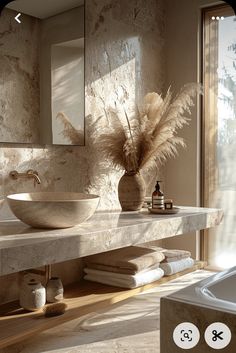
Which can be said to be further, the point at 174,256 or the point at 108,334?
the point at 174,256

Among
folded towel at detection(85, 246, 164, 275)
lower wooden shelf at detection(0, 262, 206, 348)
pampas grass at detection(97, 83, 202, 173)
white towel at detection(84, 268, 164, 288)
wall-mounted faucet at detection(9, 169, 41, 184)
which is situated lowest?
lower wooden shelf at detection(0, 262, 206, 348)

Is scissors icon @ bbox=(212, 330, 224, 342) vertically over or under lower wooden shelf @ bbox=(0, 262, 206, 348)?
over

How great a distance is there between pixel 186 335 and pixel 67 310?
3.67 feet

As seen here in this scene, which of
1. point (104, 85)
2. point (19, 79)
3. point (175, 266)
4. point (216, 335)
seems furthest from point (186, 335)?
point (104, 85)

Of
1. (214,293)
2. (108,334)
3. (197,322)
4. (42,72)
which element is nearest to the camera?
(197,322)

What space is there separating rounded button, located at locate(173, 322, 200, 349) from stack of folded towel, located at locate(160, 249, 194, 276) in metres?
1.69

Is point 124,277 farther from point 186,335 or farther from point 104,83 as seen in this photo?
point 104,83

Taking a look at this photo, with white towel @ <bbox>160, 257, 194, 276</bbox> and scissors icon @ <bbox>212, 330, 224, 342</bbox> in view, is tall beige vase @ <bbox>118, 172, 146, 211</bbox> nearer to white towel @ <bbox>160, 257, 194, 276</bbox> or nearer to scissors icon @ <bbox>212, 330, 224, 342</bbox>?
white towel @ <bbox>160, 257, 194, 276</bbox>

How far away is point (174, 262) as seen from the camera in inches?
142

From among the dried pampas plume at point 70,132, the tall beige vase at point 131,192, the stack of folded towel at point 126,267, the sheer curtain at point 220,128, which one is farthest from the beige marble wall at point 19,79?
the sheer curtain at point 220,128

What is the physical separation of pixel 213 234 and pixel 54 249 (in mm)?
2292

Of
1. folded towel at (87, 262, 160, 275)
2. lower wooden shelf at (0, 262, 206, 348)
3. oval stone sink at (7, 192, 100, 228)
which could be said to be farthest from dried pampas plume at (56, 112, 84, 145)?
lower wooden shelf at (0, 262, 206, 348)

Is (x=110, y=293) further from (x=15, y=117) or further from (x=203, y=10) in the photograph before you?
(x=203, y=10)

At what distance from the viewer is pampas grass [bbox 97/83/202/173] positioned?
3369 millimetres
